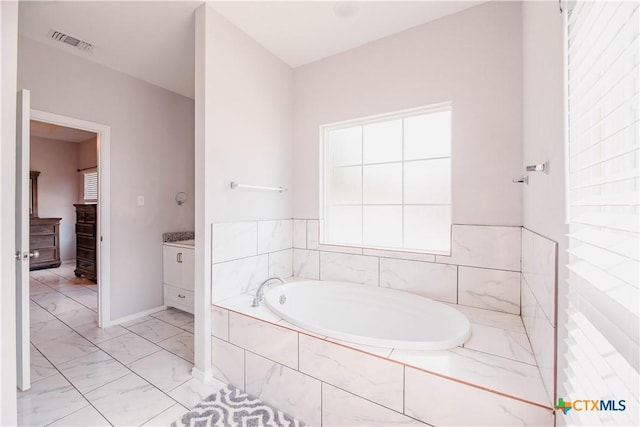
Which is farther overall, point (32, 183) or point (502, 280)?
point (32, 183)

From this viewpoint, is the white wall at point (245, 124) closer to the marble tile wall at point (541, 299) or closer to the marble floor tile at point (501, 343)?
the marble floor tile at point (501, 343)

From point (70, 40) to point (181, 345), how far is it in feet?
8.90

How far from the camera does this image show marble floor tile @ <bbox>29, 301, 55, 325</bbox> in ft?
9.07

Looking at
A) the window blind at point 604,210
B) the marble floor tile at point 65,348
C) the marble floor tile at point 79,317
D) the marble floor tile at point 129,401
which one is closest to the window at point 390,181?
the window blind at point 604,210

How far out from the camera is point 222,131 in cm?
198

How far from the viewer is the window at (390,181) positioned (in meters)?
2.10

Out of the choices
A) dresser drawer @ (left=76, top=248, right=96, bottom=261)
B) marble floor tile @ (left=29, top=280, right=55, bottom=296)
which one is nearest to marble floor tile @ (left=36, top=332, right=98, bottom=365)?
marble floor tile @ (left=29, top=280, right=55, bottom=296)

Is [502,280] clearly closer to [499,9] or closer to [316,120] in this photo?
[499,9]

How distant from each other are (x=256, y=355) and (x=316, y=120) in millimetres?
2019

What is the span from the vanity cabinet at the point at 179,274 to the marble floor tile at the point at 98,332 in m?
0.52

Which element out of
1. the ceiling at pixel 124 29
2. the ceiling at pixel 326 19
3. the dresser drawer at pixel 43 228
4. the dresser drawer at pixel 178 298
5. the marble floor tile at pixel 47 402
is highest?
the ceiling at pixel 326 19

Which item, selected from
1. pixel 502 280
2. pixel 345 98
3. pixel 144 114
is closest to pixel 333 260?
pixel 502 280

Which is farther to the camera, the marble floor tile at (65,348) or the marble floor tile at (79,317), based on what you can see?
the marble floor tile at (79,317)

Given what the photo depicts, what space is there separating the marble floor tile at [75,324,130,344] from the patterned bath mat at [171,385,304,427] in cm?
145
